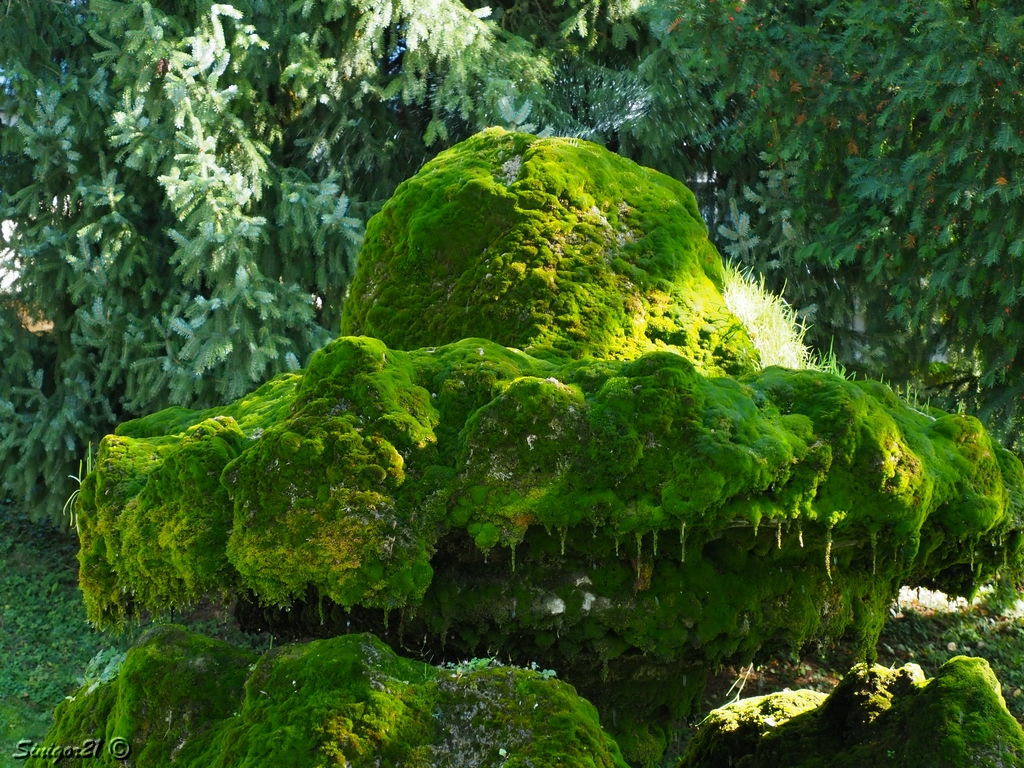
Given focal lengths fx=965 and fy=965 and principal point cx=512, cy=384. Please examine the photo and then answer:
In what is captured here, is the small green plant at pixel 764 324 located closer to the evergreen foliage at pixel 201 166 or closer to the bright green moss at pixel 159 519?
the bright green moss at pixel 159 519

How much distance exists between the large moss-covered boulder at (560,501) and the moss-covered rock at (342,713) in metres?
0.21

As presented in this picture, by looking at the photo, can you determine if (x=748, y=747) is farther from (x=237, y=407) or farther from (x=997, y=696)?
(x=237, y=407)

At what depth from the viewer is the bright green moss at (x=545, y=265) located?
3969 mm

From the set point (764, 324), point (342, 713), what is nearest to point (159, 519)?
point (342, 713)

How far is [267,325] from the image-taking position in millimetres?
8258

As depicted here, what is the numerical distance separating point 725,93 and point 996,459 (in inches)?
189

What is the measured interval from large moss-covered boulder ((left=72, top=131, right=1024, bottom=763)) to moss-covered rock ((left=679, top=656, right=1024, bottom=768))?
0.67 ft

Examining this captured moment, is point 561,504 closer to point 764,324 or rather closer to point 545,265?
point 545,265

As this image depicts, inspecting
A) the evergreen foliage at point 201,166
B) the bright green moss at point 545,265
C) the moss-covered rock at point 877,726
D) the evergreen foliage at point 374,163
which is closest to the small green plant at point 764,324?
the bright green moss at point 545,265

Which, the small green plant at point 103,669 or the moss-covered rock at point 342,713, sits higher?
the moss-covered rock at point 342,713

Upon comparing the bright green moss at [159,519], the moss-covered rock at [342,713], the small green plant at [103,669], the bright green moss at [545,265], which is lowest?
the small green plant at [103,669]

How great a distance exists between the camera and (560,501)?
287 centimetres

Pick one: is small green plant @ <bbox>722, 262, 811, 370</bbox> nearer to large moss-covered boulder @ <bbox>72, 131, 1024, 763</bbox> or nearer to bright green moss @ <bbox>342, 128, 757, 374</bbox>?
bright green moss @ <bbox>342, 128, 757, 374</bbox>

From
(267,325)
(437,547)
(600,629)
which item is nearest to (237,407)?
(437,547)
